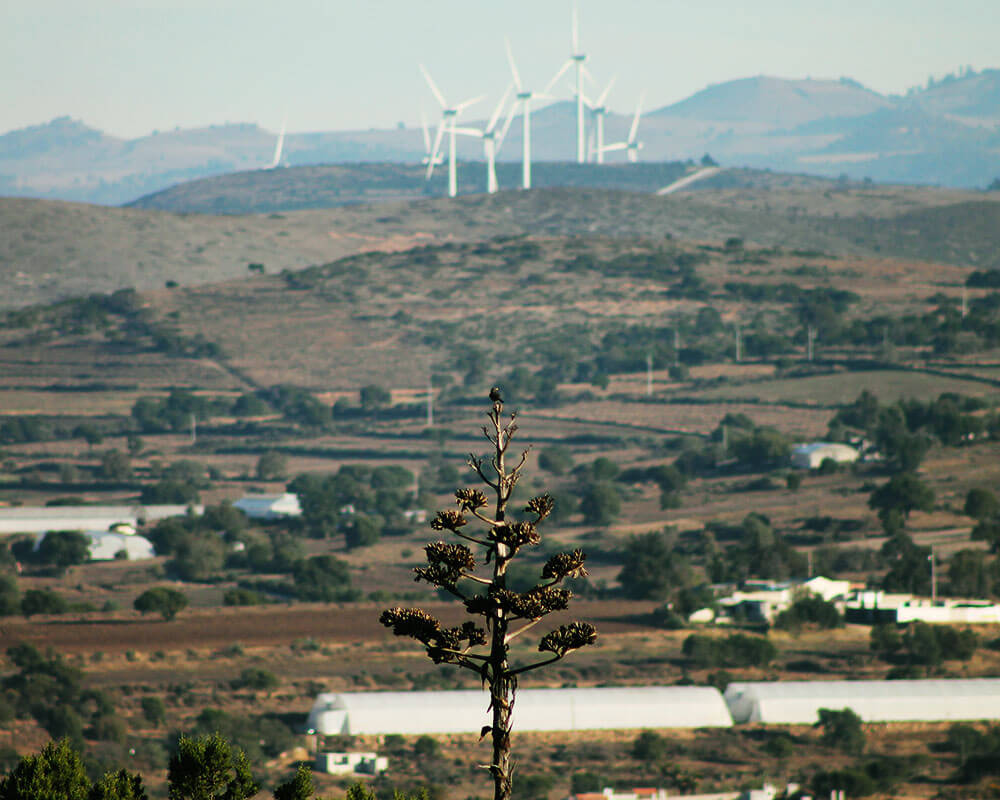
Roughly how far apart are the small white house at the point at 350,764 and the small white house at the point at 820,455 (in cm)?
8801

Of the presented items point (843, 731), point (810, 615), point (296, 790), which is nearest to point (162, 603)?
point (810, 615)

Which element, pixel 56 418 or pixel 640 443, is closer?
pixel 640 443

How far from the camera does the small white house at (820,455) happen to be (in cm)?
14925

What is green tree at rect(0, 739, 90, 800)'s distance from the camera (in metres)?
26.4

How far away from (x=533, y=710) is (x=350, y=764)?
31.6 ft

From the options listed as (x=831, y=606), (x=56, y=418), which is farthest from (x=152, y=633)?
(x=56, y=418)

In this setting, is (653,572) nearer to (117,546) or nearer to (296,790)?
(117,546)

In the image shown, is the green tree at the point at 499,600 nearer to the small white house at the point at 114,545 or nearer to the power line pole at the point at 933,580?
the power line pole at the point at 933,580

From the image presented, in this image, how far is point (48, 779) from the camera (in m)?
26.9

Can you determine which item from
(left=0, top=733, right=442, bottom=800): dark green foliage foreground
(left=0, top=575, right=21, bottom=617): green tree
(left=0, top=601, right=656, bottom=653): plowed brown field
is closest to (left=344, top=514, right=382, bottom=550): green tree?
(left=0, top=601, right=656, bottom=653): plowed brown field

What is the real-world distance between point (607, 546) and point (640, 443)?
4417cm

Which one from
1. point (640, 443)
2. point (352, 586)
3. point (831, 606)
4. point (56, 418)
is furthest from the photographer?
point (56, 418)

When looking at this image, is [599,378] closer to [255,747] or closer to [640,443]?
[640,443]

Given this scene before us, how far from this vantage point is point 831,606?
3922 inches
